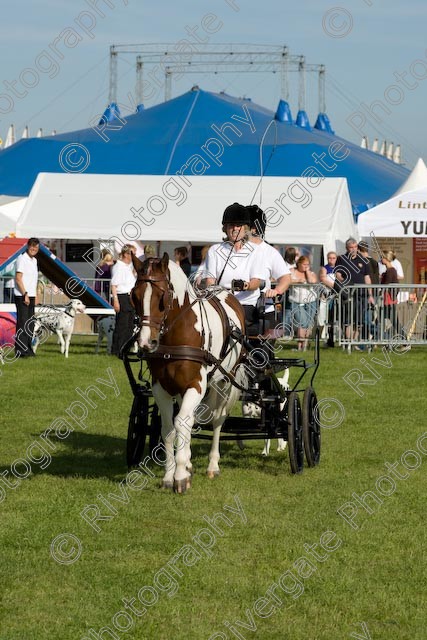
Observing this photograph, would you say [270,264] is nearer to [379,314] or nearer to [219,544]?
[219,544]

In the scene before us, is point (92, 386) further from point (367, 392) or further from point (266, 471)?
point (266, 471)

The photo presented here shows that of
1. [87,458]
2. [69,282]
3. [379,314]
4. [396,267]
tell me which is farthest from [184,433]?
[396,267]

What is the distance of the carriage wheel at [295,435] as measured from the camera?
9.30 metres

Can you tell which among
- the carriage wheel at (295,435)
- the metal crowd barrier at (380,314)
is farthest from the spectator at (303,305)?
the carriage wheel at (295,435)

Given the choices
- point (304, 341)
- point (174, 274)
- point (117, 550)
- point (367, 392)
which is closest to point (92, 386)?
point (367, 392)

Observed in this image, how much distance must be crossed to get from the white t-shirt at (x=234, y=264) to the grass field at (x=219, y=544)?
1665 millimetres

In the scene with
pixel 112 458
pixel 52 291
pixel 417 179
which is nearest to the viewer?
pixel 112 458

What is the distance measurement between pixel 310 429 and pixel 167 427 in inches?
64.6

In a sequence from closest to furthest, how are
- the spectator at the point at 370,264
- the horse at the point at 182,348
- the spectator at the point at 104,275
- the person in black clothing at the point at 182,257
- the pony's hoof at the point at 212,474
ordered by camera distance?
the horse at the point at 182,348, the pony's hoof at the point at 212,474, the spectator at the point at 370,264, the person in black clothing at the point at 182,257, the spectator at the point at 104,275

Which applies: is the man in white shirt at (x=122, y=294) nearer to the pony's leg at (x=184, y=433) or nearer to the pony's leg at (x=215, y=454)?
the pony's leg at (x=215, y=454)

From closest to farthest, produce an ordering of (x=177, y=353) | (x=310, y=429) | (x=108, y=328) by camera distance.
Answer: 1. (x=177, y=353)
2. (x=310, y=429)
3. (x=108, y=328)

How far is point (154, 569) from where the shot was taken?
6.56 m

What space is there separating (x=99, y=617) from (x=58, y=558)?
118cm

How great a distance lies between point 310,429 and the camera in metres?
9.80
